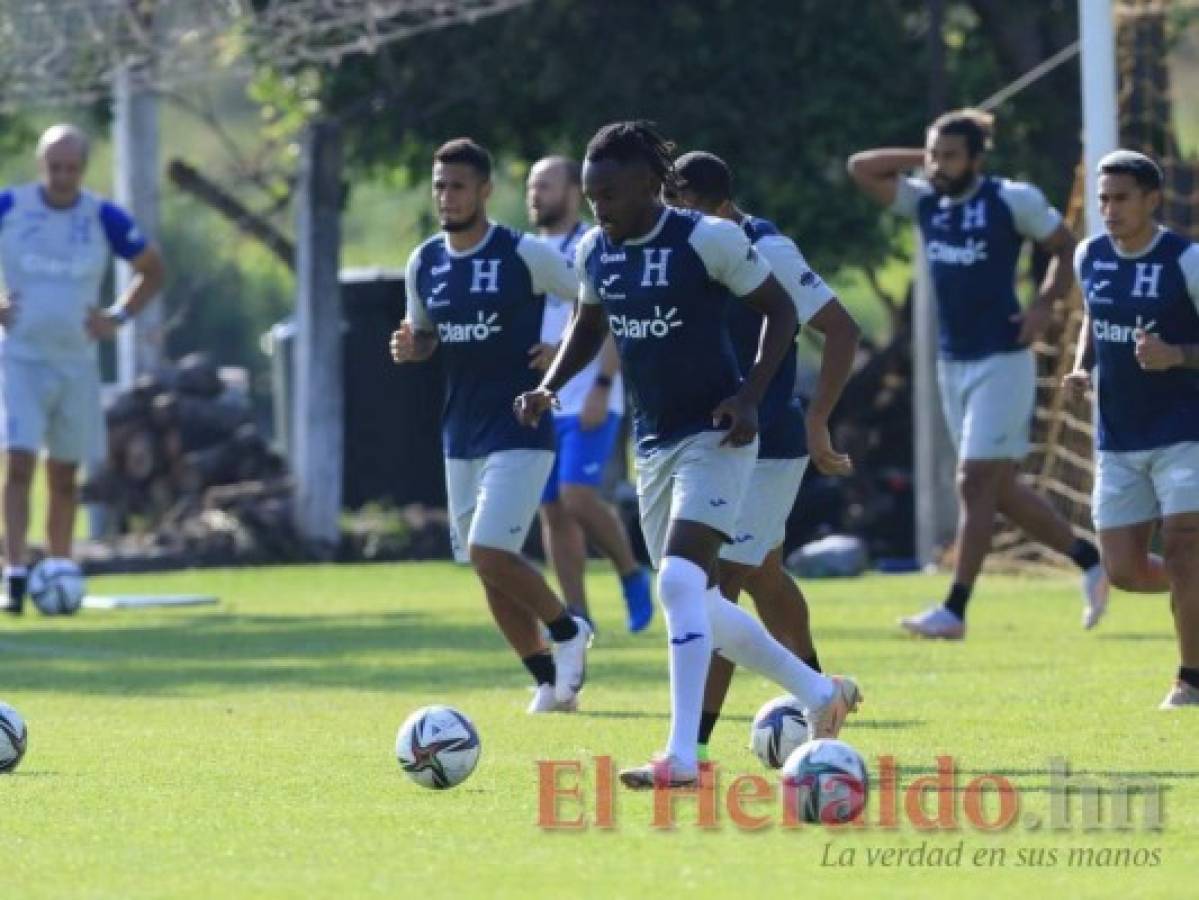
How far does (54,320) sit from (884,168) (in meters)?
5.75

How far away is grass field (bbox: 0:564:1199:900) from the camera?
7.38 metres

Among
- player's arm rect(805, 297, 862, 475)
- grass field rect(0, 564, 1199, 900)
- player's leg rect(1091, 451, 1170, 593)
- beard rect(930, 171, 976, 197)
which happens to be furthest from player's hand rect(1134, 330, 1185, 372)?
beard rect(930, 171, 976, 197)

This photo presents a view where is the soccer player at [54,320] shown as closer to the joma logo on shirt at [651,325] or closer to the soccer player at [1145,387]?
the soccer player at [1145,387]

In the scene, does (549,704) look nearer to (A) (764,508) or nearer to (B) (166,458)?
(A) (764,508)

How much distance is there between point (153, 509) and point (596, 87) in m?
6.04

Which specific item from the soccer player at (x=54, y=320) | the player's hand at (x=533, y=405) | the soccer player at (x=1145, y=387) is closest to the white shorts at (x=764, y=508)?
the player's hand at (x=533, y=405)

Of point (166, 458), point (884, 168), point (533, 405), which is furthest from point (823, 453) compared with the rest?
point (166, 458)

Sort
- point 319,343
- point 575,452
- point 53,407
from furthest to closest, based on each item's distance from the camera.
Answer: point 319,343 < point 53,407 < point 575,452

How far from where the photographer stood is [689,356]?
947 centimetres

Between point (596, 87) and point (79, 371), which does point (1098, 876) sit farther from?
point (596, 87)

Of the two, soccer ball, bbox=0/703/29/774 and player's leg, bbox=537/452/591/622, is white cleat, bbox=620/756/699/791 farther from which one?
player's leg, bbox=537/452/591/622

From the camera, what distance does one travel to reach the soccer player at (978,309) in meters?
15.0

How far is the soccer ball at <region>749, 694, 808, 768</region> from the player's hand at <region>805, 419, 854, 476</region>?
0.80 m

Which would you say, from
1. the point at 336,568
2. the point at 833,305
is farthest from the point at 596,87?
the point at 833,305
